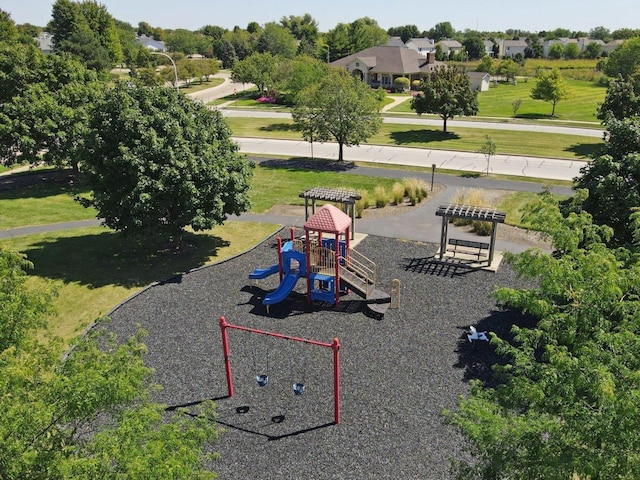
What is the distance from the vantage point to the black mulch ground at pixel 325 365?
12.0m

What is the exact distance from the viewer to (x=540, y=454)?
7.44 meters

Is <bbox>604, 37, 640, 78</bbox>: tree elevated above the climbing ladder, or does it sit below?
above

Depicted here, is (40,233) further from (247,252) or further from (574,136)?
(574,136)

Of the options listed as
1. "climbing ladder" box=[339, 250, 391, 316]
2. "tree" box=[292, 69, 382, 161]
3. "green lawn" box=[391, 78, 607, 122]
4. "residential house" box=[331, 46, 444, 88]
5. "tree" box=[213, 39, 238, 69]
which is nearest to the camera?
"climbing ladder" box=[339, 250, 391, 316]

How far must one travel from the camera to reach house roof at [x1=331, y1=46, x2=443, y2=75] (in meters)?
78.4

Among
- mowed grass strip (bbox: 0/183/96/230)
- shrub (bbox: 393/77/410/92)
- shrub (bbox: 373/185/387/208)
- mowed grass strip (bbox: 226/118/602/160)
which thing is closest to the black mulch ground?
shrub (bbox: 373/185/387/208)

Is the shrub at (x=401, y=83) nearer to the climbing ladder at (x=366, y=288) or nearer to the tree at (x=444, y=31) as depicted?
the climbing ladder at (x=366, y=288)

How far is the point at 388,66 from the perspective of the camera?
79.1 meters

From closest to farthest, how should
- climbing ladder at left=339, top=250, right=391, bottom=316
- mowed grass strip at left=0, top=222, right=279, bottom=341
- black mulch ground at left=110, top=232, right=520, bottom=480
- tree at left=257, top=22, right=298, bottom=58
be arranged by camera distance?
black mulch ground at left=110, top=232, right=520, bottom=480 → climbing ladder at left=339, top=250, right=391, bottom=316 → mowed grass strip at left=0, top=222, right=279, bottom=341 → tree at left=257, top=22, right=298, bottom=58

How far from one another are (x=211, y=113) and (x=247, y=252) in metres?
6.70

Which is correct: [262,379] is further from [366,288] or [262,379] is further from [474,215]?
[474,215]

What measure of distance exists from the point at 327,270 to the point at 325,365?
437cm

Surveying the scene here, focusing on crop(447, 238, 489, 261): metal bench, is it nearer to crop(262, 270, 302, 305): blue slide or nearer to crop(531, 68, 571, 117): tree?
crop(262, 270, 302, 305): blue slide

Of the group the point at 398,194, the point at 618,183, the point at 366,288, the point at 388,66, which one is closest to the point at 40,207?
the point at 398,194
